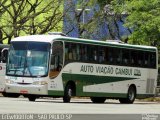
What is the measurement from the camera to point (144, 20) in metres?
43.2

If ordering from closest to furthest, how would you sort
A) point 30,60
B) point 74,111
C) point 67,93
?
point 74,111 < point 30,60 < point 67,93

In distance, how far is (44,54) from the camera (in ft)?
105

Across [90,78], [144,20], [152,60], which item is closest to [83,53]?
[90,78]

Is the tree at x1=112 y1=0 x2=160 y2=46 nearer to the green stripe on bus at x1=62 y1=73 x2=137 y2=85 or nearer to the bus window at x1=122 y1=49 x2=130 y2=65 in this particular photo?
the bus window at x1=122 y1=49 x2=130 y2=65

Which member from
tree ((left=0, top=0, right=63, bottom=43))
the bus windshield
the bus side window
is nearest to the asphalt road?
the bus windshield

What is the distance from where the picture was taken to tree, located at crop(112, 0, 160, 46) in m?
42.6

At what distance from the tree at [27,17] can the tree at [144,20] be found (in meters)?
13.2

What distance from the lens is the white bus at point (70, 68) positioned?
3200 cm

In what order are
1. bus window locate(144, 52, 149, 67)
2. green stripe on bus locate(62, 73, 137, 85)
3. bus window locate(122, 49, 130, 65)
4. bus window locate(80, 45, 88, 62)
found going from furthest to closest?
bus window locate(144, 52, 149, 67) → bus window locate(122, 49, 130, 65) → bus window locate(80, 45, 88, 62) → green stripe on bus locate(62, 73, 137, 85)

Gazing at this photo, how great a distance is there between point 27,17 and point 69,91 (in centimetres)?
2429

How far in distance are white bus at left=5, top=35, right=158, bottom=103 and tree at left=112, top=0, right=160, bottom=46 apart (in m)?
4.95

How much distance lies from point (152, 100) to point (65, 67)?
13.6 m

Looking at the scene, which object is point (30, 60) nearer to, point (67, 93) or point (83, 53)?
point (67, 93)

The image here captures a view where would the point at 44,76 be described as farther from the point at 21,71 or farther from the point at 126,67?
the point at 126,67
